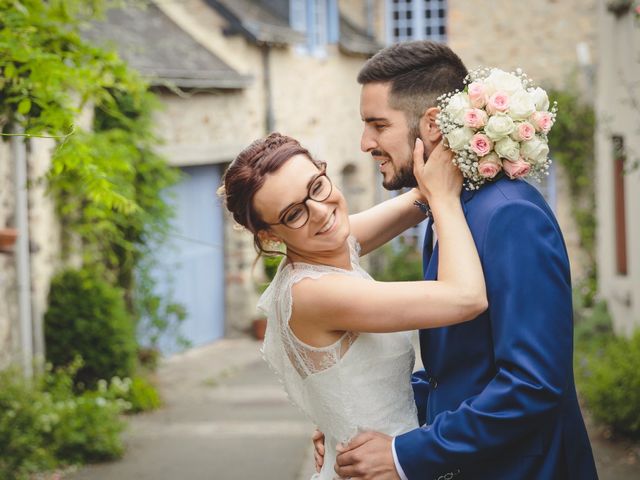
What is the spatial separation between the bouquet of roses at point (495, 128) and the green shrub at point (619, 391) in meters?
4.89

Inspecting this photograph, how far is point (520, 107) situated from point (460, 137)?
189mm

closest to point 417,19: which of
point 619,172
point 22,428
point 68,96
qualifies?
point 619,172

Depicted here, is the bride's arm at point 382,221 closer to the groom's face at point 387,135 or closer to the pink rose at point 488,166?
the groom's face at point 387,135

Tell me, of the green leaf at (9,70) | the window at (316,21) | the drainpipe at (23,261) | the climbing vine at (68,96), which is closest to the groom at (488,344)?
the climbing vine at (68,96)

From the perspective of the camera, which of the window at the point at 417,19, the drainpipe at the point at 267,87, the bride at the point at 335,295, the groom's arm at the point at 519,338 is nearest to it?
the groom's arm at the point at 519,338

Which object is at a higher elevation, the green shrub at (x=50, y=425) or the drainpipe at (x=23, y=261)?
the drainpipe at (x=23, y=261)

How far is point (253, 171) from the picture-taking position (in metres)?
2.64

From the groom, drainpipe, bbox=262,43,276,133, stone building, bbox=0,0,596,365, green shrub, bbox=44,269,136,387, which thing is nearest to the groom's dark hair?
the groom

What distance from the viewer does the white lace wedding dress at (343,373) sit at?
2715 millimetres

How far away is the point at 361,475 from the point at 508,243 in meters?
0.74

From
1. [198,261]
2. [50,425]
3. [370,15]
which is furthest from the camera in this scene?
[370,15]

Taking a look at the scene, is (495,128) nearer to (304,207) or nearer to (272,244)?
(304,207)

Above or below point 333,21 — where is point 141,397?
below

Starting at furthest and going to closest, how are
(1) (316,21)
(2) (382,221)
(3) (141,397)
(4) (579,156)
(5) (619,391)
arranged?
(4) (579,156)
(1) (316,21)
(3) (141,397)
(5) (619,391)
(2) (382,221)
